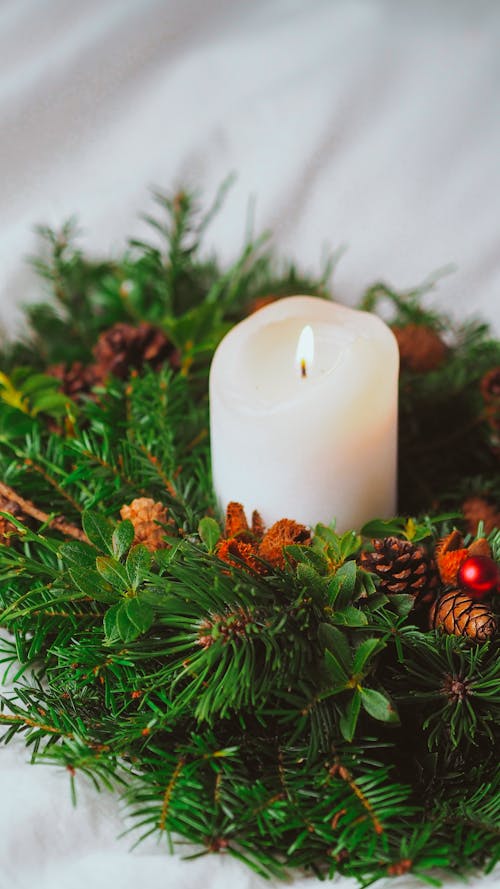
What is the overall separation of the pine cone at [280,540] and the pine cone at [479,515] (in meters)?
0.15

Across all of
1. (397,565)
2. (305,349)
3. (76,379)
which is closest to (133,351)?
(76,379)

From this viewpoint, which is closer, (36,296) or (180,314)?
(180,314)

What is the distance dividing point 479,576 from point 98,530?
0.63 feet

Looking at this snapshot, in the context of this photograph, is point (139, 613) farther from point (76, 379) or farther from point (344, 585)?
point (76, 379)

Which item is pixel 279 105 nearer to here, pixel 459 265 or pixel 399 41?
pixel 399 41

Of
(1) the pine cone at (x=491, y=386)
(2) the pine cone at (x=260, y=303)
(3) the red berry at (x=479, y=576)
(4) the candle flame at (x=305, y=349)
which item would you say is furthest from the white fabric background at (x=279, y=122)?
(3) the red berry at (x=479, y=576)

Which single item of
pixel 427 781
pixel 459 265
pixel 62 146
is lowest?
pixel 427 781

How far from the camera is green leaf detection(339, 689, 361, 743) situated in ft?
1.52

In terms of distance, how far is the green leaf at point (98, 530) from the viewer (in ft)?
1.70

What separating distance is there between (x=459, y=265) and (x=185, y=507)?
21.1 inches

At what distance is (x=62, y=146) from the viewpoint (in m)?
1.03

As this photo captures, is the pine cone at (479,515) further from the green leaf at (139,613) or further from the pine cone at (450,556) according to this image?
the green leaf at (139,613)

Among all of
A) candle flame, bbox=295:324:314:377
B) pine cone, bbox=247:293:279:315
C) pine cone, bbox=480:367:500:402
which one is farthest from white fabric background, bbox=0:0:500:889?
candle flame, bbox=295:324:314:377

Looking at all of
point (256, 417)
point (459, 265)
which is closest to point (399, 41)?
point (459, 265)
